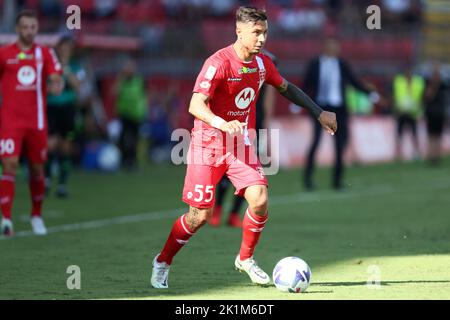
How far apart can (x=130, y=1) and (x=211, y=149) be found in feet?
75.3

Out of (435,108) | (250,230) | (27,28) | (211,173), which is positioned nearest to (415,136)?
(435,108)

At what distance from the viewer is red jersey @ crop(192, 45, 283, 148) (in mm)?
8422

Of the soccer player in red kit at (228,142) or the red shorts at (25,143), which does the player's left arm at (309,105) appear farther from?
the red shorts at (25,143)

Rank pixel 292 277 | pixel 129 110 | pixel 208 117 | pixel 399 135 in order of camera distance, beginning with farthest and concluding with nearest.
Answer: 1. pixel 399 135
2. pixel 129 110
3. pixel 292 277
4. pixel 208 117

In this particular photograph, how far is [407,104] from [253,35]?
63.7 feet

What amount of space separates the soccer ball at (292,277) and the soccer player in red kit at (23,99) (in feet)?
15.3

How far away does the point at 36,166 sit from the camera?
12398 millimetres

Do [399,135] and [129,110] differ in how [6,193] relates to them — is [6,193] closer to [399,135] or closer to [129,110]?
[129,110]

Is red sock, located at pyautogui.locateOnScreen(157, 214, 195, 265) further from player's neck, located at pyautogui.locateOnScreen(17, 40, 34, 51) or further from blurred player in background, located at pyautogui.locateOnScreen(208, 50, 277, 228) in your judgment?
blurred player in background, located at pyautogui.locateOnScreen(208, 50, 277, 228)

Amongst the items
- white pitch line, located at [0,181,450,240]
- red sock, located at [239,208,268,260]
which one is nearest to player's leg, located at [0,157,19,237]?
white pitch line, located at [0,181,450,240]

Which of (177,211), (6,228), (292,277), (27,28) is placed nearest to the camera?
(292,277)

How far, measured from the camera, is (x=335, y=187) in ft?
61.6
